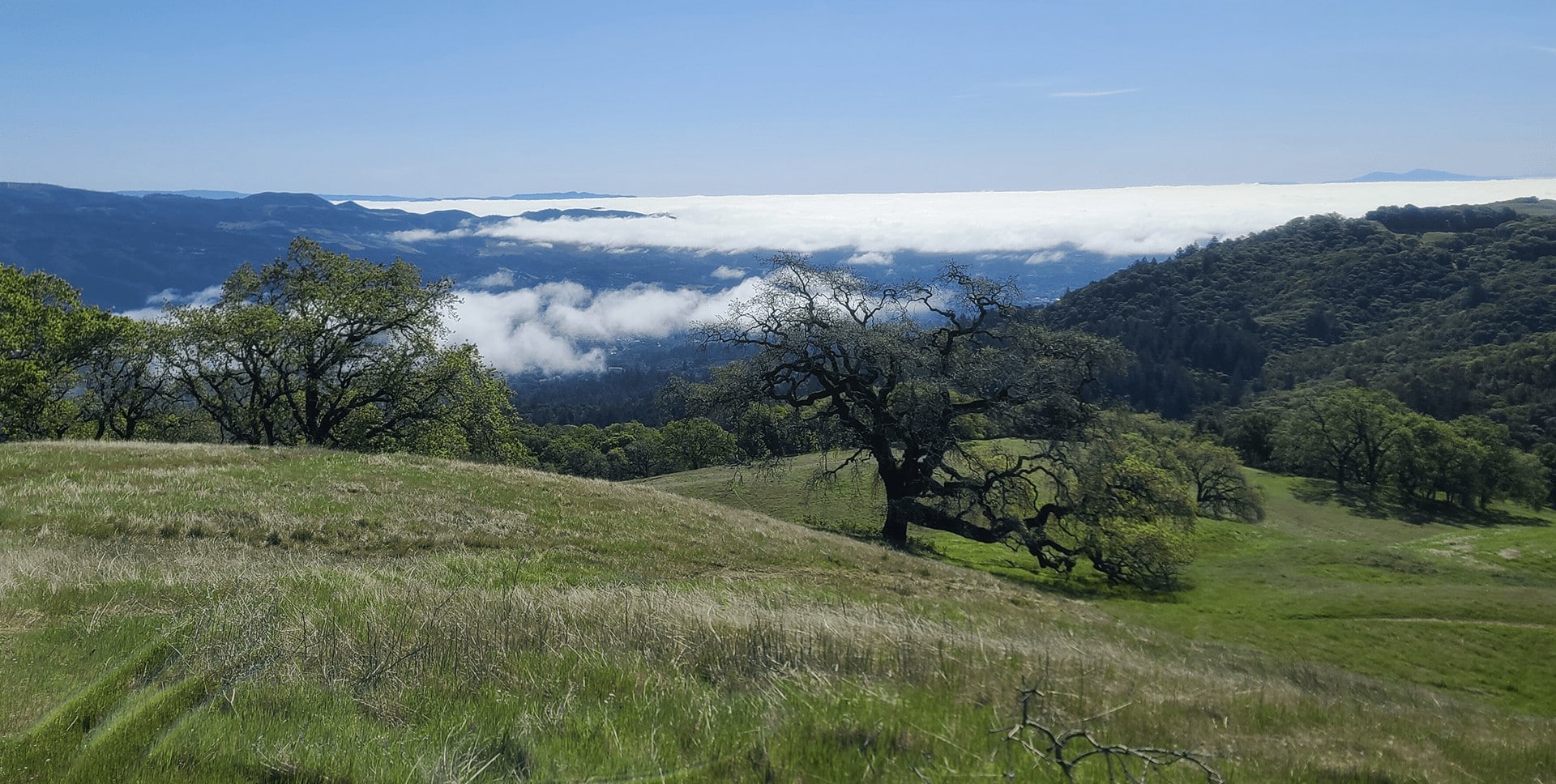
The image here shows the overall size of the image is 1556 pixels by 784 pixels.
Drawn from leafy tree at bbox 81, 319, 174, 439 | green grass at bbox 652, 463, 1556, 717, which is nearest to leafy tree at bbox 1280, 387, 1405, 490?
green grass at bbox 652, 463, 1556, 717

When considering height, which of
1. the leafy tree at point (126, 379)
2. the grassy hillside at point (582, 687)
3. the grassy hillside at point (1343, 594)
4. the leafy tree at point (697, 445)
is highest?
the grassy hillside at point (582, 687)

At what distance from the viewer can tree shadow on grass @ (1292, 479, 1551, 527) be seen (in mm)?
67812

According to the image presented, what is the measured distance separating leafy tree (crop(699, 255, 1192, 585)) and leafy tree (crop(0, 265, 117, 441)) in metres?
30.0

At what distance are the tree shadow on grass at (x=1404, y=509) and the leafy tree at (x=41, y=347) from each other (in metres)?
88.1

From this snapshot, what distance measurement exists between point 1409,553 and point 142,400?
213 ft

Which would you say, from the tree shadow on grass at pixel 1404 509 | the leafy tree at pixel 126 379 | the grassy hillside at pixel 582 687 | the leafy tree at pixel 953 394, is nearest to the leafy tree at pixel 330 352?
the leafy tree at pixel 126 379

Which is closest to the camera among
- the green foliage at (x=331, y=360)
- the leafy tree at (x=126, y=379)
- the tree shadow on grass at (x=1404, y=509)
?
the green foliage at (x=331, y=360)

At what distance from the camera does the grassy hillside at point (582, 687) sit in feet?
13.4

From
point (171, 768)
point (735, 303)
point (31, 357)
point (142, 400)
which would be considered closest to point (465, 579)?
point (171, 768)

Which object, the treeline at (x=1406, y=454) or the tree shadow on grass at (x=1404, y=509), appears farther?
the treeline at (x=1406, y=454)

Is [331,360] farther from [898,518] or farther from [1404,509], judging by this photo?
[1404,509]

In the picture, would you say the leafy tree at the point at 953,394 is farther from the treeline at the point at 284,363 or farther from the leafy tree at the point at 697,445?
the leafy tree at the point at 697,445

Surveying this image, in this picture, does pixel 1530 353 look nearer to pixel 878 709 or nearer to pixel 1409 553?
pixel 1409 553

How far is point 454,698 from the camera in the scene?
200 inches
